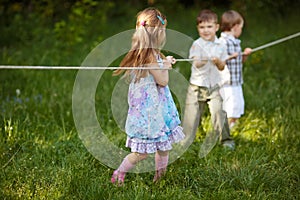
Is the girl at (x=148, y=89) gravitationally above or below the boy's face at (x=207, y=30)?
below

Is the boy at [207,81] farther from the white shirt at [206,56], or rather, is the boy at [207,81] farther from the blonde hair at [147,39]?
the blonde hair at [147,39]

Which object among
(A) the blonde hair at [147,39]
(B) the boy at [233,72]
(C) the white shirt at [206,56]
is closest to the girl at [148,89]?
(A) the blonde hair at [147,39]

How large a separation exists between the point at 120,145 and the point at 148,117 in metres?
0.64

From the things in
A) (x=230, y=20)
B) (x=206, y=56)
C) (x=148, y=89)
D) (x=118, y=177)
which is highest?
(x=230, y=20)

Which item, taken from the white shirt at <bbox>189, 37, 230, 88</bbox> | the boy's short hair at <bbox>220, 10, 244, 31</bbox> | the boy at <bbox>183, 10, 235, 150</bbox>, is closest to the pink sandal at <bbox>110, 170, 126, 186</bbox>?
the boy at <bbox>183, 10, 235, 150</bbox>

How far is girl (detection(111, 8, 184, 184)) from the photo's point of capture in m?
2.96

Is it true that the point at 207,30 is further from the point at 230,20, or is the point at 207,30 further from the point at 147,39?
the point at 147,39

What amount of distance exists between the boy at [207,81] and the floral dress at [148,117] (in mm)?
787

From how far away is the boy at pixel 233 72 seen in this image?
4.16 m

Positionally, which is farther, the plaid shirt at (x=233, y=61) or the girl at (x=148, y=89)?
the plaid shirt at (x=233, y=61)

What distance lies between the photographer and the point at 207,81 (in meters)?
3.80

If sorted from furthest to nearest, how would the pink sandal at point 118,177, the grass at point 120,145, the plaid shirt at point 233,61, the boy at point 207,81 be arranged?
the plaid shirt at point 233,61
the boy at point 207,81
the pink sandal at point 118,177
the grass at point 120,145

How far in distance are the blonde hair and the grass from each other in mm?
721

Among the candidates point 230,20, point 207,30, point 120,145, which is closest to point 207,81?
point 207,30
